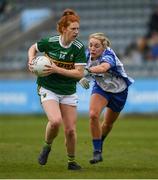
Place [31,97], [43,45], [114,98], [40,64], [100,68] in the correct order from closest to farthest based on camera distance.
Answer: [40,64]
[43,45]
[100,68]
[114,98]
[31,97]

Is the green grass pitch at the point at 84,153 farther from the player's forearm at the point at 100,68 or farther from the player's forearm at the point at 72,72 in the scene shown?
the player's forearm at the point at 100,68

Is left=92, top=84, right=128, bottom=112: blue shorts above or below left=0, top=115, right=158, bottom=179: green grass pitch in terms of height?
above

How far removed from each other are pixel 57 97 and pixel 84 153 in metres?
3.42

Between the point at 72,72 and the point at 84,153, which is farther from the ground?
the point at 72,72

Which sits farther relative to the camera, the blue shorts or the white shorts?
the blue shorts

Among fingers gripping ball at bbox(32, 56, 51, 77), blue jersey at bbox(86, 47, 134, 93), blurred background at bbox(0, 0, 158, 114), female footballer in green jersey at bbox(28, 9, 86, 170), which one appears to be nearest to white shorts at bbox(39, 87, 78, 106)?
female footballer in green jersey at bbox(28, 9, 86, 170)

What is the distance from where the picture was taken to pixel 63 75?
1272 cm

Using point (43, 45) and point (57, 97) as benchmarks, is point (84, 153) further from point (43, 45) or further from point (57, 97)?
point (43, 45)

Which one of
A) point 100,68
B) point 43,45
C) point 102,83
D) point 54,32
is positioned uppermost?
point 43,45

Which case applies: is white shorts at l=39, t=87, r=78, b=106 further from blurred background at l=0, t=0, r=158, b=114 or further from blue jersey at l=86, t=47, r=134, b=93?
blurred background at l=0, t=0, r=158, b=114

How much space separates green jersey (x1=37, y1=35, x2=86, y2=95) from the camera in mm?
12906

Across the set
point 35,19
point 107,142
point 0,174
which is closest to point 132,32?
point 35,19

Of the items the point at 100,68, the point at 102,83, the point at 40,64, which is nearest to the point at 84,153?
the point at 102,83

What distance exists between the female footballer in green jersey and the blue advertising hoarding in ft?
52.3
